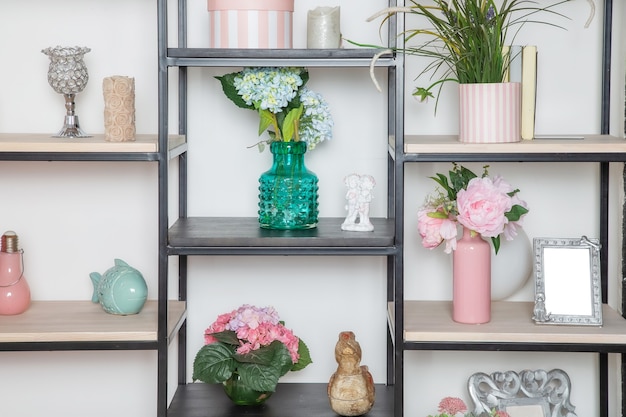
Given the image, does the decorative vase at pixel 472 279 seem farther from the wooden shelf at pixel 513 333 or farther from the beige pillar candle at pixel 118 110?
the beige pillar candle at pixel 118 110

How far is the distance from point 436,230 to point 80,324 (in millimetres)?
950

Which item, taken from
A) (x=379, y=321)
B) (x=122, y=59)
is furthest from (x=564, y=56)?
(x=122, y=59)

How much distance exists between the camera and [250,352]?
248 centimetres

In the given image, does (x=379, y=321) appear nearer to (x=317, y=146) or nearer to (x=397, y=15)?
(x=317, y=146)

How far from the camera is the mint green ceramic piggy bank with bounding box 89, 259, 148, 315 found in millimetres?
2539

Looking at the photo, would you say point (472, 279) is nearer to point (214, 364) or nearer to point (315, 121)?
point (315, 121)

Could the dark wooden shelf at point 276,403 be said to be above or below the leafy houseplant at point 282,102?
below

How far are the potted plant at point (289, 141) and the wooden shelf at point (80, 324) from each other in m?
0.39

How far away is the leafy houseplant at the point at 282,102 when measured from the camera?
8.07 ft

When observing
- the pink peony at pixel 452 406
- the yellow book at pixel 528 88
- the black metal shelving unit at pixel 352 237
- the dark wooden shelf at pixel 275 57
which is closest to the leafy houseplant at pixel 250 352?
the black metal shelving unit at pixel 352 237

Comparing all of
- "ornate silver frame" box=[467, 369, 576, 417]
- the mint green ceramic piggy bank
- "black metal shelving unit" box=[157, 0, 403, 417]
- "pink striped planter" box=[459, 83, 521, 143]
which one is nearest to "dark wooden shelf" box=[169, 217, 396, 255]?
"black metal shelving unit" box=[157, 0, 403, 417]

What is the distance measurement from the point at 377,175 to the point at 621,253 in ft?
2.38

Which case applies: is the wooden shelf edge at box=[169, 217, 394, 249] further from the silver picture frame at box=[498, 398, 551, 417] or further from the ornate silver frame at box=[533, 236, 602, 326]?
the silver picture frame at box=[498, 398, 551, 417]

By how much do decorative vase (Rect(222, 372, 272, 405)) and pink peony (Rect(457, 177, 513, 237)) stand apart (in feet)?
2.33
